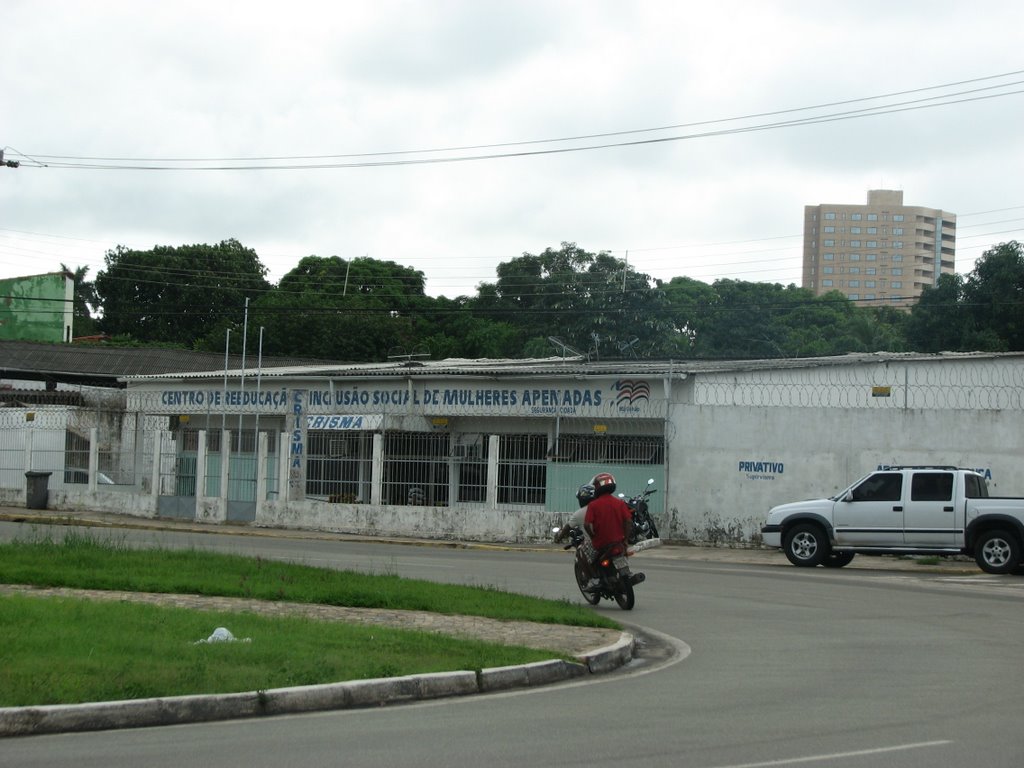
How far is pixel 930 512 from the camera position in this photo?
21000 millimetres

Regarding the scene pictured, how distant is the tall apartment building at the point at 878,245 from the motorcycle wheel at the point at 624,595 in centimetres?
17157

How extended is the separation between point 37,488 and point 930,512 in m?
26.3

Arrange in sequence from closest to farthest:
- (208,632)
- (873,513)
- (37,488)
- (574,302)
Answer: (208,632)
(873,513)
(37,488)
(574,302)

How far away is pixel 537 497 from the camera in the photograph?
29.9m

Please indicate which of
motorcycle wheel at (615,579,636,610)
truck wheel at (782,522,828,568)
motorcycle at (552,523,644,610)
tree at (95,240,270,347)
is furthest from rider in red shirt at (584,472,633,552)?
tree at (95,240,270,347)

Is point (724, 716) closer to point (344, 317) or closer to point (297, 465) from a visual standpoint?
point (297, 465)

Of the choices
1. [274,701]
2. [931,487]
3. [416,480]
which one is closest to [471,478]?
[416,480]

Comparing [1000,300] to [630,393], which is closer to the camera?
[630,393]

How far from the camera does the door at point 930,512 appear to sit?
20.8 metres

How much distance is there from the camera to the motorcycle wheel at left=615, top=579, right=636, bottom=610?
1477 cm

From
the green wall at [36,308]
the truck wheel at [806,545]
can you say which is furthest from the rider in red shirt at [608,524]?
the green wall at [36,308]

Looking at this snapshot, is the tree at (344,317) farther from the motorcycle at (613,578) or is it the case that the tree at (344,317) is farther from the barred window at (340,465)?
the motorcycle at (613,578)

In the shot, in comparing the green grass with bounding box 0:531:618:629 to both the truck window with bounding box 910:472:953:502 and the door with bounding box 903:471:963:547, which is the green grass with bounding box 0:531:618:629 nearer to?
the door with bounding box 903:471:963:547

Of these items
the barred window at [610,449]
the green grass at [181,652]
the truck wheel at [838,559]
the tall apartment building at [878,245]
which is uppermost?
the tall apartment building at [878,245]
